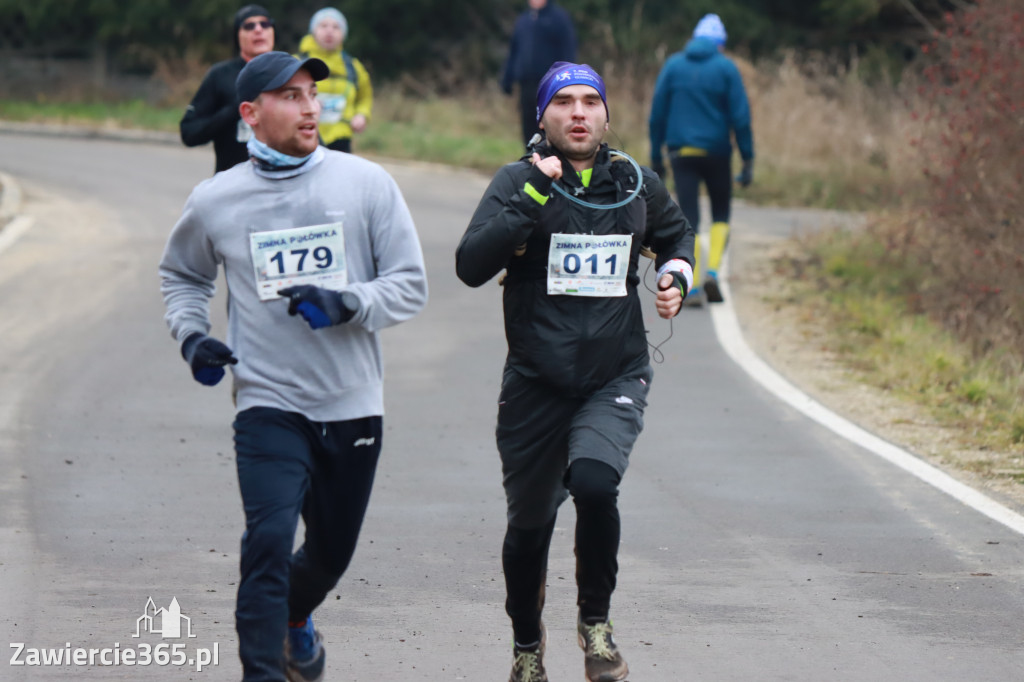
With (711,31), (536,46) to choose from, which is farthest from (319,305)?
(536,46)

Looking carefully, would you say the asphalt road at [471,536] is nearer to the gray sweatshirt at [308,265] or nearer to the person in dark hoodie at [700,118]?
the gray sweatshirt at [308,265]

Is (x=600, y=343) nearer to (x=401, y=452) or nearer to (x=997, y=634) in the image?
(x=997, y=634)

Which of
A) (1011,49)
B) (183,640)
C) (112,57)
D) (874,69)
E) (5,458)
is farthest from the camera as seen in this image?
(112,57)

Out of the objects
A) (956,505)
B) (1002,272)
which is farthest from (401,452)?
(1002,272)

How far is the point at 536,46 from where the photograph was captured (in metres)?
18.9

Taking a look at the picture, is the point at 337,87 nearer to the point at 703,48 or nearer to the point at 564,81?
the point at 703,48

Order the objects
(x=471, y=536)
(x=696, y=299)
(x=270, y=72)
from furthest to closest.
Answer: (x=696, y=299), (x=471, y=536), (x=270, y=72)

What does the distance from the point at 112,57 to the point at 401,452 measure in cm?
2856

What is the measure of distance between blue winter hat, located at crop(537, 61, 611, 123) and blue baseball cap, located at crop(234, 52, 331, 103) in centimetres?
71

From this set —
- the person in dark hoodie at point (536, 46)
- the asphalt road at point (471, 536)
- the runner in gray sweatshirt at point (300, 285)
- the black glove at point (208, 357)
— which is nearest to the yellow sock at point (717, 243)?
the asphalt road at point (471, 536)

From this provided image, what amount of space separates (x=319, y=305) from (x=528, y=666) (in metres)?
1.32

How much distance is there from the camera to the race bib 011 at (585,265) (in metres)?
5.09

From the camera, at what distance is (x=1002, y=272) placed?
11.9 meters

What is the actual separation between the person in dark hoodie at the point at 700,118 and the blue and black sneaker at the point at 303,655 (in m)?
7.65
